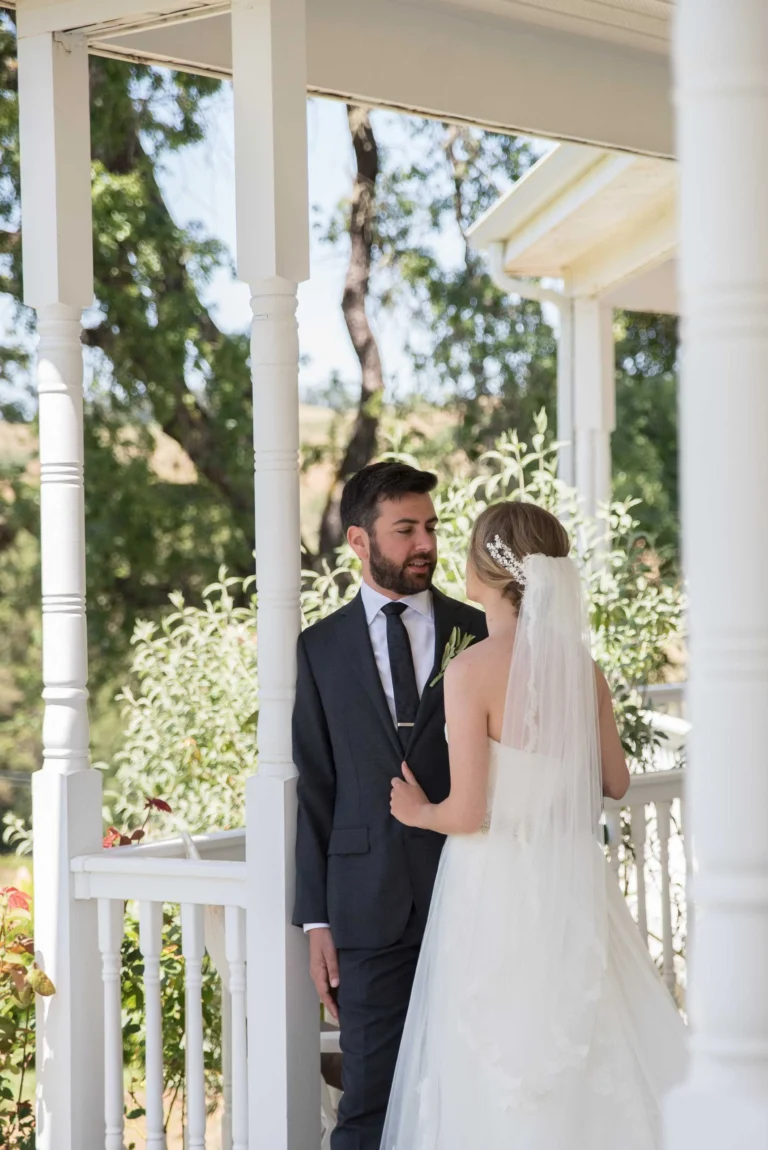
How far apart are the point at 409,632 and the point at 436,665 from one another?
4.4 inches

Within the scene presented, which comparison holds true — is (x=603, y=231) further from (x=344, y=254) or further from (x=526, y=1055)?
(x=344, y=254)

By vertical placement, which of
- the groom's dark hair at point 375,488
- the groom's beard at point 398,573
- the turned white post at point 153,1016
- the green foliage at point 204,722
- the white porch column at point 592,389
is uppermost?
the white porch column at point 592,389

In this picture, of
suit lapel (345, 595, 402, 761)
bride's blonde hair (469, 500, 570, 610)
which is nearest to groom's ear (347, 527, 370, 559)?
suit lapel (345, 595, 402, 761)

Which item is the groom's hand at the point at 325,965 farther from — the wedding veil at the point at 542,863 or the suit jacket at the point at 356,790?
the wedding veil at the point at 542,863

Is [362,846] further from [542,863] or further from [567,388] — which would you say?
[567,388]

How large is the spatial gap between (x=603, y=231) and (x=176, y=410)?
21.3 feet

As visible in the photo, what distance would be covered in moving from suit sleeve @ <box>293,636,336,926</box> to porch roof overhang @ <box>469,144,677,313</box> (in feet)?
11.1

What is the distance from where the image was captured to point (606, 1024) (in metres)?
3.07

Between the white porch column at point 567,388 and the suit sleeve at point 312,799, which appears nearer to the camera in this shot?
the suit sleeve at point 312,799

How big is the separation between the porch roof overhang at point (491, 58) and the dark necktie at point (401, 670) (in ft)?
5.89

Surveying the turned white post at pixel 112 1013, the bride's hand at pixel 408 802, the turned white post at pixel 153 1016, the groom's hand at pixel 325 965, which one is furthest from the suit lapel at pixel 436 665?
the turned white post at pixel 112 1013

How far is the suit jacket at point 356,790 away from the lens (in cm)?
337

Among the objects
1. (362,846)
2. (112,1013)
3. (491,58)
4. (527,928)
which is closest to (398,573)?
(362,846)

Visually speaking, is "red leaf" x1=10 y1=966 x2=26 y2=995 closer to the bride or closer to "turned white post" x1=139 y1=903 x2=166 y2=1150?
"turned white post" x1=139 y1=903 x2=166 y2=1150
